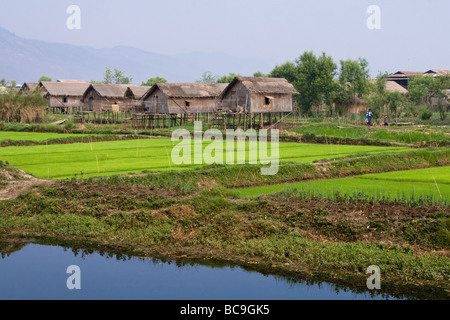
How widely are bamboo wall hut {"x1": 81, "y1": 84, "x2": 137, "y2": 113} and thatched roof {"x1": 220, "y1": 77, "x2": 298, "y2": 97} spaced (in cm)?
1224

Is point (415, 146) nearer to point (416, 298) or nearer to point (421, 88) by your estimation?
point (416, 298)

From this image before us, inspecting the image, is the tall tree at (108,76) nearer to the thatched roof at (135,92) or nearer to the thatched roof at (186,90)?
the thatched roof at (135,92)

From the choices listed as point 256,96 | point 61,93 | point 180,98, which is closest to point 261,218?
point 256,96

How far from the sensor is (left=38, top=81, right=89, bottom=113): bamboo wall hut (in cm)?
5559

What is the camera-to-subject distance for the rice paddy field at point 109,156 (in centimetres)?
1762

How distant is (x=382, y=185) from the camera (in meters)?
15.4

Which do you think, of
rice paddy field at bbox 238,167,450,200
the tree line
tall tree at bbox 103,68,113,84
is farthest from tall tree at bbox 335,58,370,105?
tall tree at bbox 103,68,113,84

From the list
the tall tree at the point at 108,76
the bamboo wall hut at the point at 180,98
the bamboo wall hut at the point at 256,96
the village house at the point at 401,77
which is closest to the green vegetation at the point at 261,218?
the bamboo wall hut at the point at 256,96

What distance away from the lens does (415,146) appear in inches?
1003

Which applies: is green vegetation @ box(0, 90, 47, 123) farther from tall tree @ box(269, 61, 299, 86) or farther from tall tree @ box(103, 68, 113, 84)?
tall tree @ box(103, 68, 113, 84)

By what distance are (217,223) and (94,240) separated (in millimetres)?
2282

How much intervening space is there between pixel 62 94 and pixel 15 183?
141ft

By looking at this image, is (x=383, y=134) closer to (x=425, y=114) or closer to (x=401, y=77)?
(x=425, y=114)
